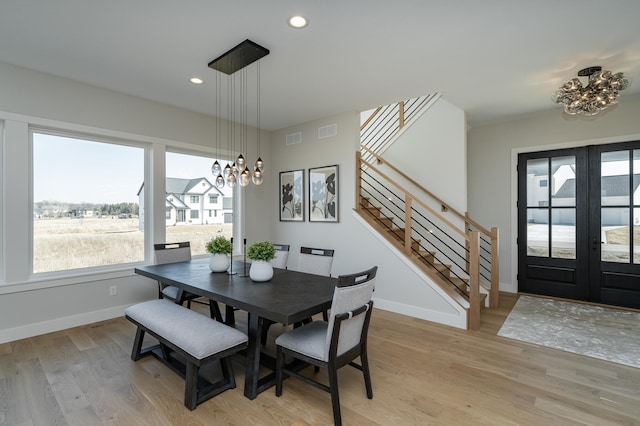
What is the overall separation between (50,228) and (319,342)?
364 cm

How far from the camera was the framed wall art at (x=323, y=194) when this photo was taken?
193 inches

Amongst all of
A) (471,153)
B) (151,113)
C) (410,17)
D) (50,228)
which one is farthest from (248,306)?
(471,153)

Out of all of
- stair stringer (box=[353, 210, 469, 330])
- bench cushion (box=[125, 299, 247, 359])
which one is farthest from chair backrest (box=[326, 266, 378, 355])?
stair stringer (box=[353, 210, 469, 330])

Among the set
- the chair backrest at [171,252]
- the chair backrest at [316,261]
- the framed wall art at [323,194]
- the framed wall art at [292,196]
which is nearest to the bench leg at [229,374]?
the chair backrest at [316,261]

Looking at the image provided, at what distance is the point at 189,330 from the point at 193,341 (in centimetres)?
15

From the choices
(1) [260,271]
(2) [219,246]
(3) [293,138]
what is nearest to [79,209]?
(2) [219,246]

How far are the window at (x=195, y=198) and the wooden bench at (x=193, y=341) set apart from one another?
2.23m

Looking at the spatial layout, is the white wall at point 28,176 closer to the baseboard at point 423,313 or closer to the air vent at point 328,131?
the air vent at point 328,131

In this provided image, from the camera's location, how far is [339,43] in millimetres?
2836

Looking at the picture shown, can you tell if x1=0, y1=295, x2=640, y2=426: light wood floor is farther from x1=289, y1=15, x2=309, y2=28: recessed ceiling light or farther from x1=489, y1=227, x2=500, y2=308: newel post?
x1=289, y1=15, x2=309, y2=28: recessed ceiling light

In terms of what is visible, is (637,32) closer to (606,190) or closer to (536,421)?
(606,190)

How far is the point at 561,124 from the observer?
4.83 metres

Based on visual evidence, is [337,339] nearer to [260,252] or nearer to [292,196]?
[260,252]

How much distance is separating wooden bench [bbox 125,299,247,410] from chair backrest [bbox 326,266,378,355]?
764mm
